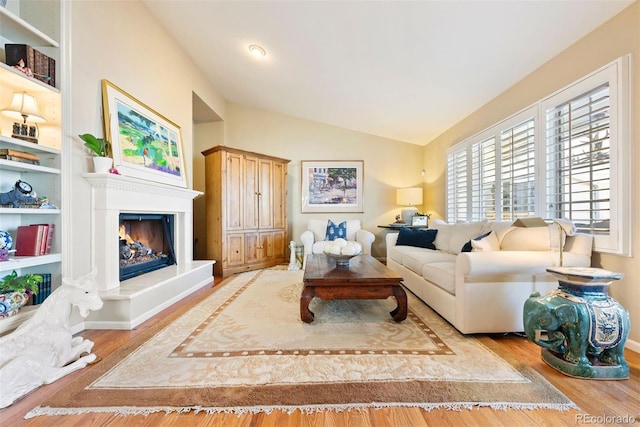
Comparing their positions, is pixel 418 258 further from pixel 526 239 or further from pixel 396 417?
pixel 396 417

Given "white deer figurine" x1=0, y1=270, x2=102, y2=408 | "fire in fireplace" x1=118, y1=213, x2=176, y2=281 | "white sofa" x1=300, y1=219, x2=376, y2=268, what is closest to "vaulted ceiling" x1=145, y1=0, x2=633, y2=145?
"white sofa" x1=300, y1=219, x2=376, y2=268

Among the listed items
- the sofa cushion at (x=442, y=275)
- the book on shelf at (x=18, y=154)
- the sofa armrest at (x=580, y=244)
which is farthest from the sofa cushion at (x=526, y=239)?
the book on shelf at (x=18, y=154)

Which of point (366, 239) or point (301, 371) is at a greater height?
point (366, 239)

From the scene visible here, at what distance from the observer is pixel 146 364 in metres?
1.59

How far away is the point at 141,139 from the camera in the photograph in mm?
2773

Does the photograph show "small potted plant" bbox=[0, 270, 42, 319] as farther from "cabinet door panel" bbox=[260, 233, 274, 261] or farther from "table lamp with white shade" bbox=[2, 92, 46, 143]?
"cabinet door panel" bbox=[260, 233, 274, 261]

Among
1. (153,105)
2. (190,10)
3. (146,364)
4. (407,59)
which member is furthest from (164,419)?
(190,10)

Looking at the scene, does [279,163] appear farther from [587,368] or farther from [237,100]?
[587,368]

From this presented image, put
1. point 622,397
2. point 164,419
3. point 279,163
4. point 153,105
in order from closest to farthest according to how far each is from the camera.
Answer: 1. point 164,419
2. point 622,397
3. point 153,105
4. point 279,163

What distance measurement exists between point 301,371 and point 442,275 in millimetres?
1445

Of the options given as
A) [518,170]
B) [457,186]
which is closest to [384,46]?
[518,170]

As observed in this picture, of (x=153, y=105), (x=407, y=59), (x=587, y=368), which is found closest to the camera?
(x=587, y=368)

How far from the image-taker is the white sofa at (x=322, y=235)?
436 centimetres

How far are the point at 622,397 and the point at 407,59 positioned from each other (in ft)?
9.86
